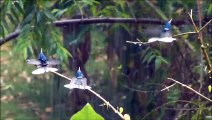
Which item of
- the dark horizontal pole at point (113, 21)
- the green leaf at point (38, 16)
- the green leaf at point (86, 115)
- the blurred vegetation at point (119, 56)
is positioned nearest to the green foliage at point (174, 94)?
the blurred vegetation at point (119, 56)

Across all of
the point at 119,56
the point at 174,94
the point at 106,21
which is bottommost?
the point at 174,94

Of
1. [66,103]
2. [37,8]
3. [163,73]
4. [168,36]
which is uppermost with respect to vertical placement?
[37,8]

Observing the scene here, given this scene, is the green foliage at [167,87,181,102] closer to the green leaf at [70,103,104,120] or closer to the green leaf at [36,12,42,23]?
the green leaf at [36,12,42,23]

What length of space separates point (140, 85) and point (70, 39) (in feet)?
2.53

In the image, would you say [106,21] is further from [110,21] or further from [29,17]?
[29,17]

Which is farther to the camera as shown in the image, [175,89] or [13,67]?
[13,67]

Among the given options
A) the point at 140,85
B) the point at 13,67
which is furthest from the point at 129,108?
the point at 13,67

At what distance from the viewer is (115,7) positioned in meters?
3.58

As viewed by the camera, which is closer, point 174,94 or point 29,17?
Answer: point 174,94

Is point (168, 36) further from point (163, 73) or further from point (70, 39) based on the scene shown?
point (70, 39)

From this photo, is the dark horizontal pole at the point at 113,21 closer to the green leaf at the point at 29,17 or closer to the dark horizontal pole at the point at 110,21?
the dark horizontal pole at the point at 110,21

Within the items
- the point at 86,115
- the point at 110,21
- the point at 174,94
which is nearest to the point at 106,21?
the point at 110,21

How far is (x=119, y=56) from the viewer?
15.7ft

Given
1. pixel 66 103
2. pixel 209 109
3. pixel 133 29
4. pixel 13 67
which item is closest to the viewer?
pixel 209 109
